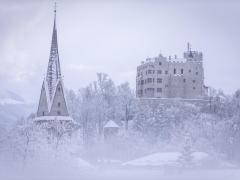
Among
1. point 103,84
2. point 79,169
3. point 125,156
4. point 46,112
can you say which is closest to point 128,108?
point 103,84

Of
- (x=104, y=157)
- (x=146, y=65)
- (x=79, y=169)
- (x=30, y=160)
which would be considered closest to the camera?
(x=30, y=160)

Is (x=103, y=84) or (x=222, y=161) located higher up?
(x=103, y=84)

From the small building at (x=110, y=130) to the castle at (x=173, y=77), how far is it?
10513 millimetres

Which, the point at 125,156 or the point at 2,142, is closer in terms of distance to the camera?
the point at 2,142

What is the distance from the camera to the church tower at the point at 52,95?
3322 centimetres

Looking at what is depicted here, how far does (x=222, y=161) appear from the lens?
32.5 m

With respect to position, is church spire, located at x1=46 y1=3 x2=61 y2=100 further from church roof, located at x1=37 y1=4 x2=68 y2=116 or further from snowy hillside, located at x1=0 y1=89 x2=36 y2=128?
snowy hillside, located at x1=0 y1=89 x2=36 y2=128

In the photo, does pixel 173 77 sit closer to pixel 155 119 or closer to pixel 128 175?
pixel 155 119

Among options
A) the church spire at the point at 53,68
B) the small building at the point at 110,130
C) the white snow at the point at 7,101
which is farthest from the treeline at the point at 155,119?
the church spire at the point at 53,68

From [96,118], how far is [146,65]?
10389 mm

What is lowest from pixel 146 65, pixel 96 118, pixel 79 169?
pixel 79 169

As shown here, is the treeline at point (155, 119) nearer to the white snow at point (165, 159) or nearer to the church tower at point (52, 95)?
the white snow at point (165, 159)

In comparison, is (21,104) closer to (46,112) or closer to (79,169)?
(46,112)

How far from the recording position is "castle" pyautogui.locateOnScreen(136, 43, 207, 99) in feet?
161
